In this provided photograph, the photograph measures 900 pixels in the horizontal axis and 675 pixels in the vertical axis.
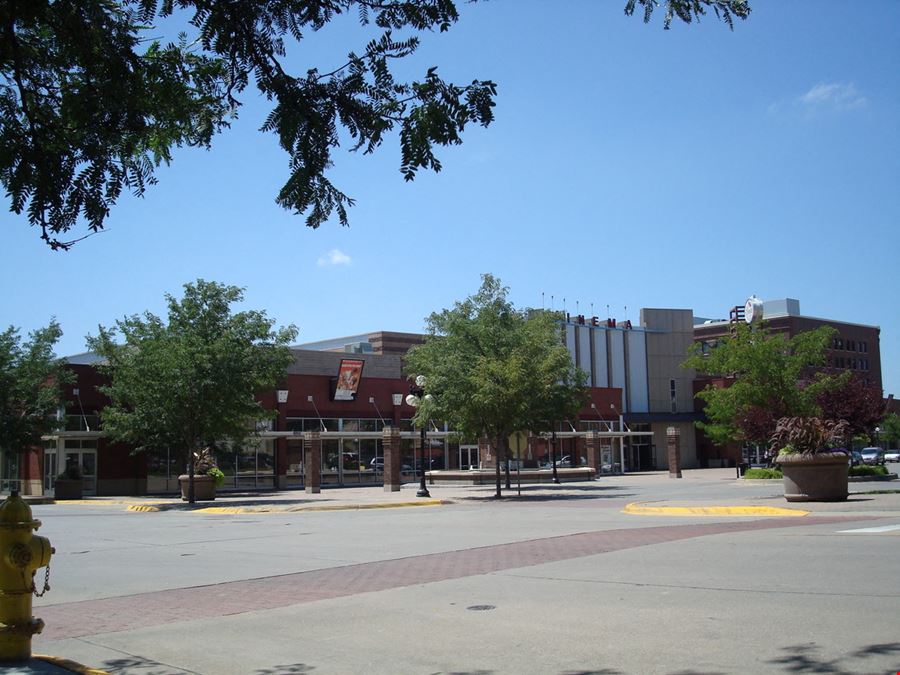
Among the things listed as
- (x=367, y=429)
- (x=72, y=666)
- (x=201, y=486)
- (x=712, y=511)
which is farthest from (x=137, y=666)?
(x=367, y=429)

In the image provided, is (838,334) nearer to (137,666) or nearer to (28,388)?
(28,388)

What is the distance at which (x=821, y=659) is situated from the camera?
6344 millimetres

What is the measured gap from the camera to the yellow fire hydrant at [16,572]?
21.3 ft

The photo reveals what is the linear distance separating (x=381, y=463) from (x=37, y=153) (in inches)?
1818

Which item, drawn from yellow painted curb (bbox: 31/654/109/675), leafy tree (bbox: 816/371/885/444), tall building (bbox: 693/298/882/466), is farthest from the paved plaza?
tall building (bbox: 693/298/882/466)

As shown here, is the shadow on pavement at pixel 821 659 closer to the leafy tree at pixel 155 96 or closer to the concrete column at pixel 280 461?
the leafy tree at pixel 155 96

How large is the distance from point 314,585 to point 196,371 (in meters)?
22.7

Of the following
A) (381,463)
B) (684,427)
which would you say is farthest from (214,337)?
(684,427)

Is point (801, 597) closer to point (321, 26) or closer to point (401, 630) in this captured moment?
point (401, 630)

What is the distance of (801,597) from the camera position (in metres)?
8.70

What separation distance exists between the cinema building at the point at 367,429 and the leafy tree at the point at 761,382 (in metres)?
8.89

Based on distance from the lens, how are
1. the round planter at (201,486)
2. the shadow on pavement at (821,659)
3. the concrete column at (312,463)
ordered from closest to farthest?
the shadow on pavement at (821,659) < the round planter at (201,486) < the concrete column at (312,463)

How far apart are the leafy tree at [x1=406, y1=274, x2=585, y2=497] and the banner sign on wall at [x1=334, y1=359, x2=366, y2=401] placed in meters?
11.0

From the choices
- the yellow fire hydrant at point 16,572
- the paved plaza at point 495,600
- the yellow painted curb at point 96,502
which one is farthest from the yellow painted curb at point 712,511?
the yellow painted curb at point 96,502
